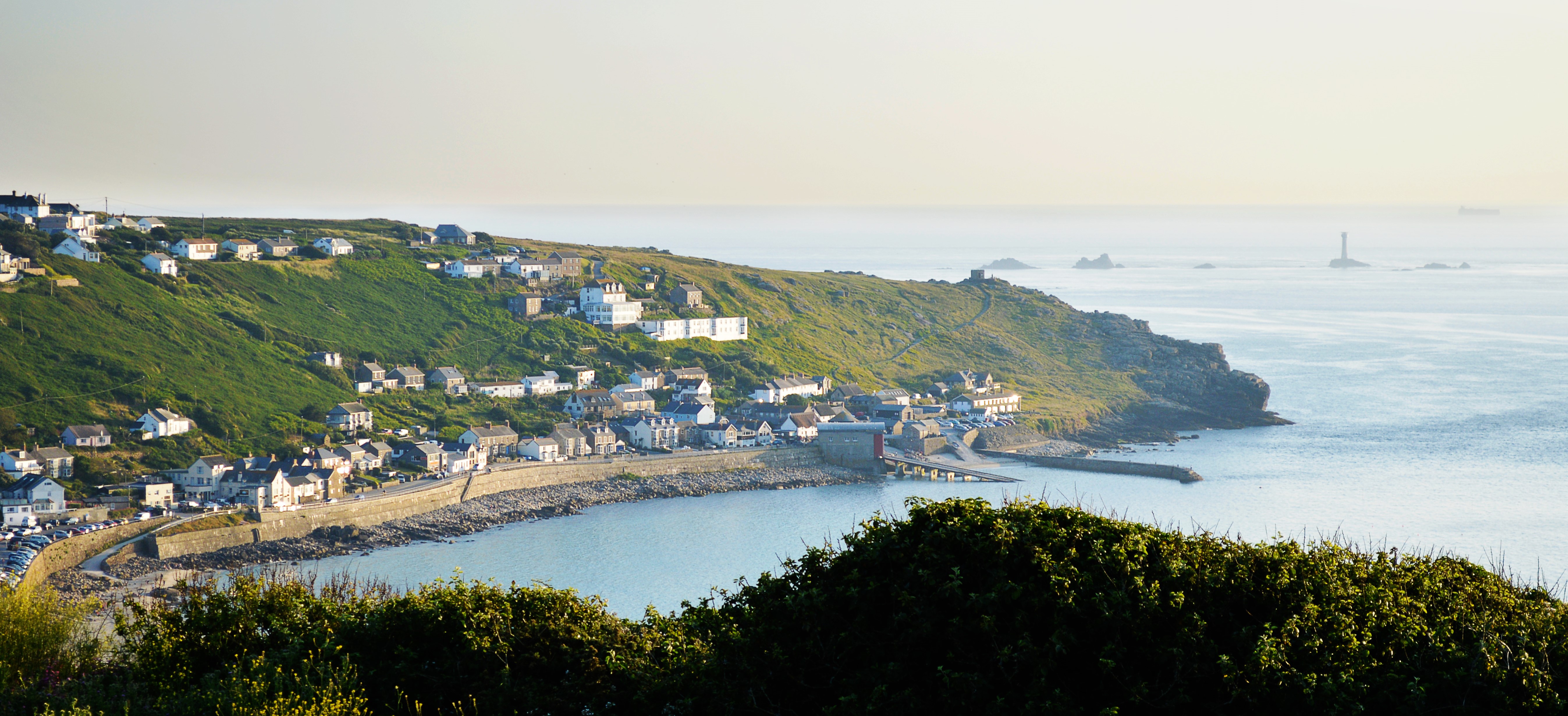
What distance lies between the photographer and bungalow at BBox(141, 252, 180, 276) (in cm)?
4238

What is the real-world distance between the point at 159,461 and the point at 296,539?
5.16 m

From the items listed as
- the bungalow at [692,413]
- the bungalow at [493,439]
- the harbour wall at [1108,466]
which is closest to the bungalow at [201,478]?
the bungalow at [493,439]

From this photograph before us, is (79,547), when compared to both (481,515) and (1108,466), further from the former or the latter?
(1108,466)

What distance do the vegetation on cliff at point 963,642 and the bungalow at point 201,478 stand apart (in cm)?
1847

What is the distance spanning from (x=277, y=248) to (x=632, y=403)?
1856cm

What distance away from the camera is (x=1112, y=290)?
119500 millimetres

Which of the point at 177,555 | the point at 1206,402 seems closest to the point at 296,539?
the point at 177,555

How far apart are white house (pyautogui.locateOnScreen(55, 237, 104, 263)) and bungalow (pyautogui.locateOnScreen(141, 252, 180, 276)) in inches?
58.1

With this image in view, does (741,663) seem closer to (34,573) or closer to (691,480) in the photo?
(34,573)

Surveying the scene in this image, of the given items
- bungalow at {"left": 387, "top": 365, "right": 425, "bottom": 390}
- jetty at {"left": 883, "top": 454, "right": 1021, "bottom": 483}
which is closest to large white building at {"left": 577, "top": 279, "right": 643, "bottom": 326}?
bungalow at {"left": 387, "top": 365, "right": 425, "bottom": 390}

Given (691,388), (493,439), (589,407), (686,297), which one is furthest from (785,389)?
(493,439)

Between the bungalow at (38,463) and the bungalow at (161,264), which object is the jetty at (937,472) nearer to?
the bungalow at (38,463)

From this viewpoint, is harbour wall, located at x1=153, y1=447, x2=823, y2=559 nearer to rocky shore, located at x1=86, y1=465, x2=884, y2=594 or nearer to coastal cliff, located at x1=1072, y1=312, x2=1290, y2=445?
rocky shore, located at x1=86, y1=465, x2=884, y2=594

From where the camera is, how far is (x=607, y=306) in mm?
48031
